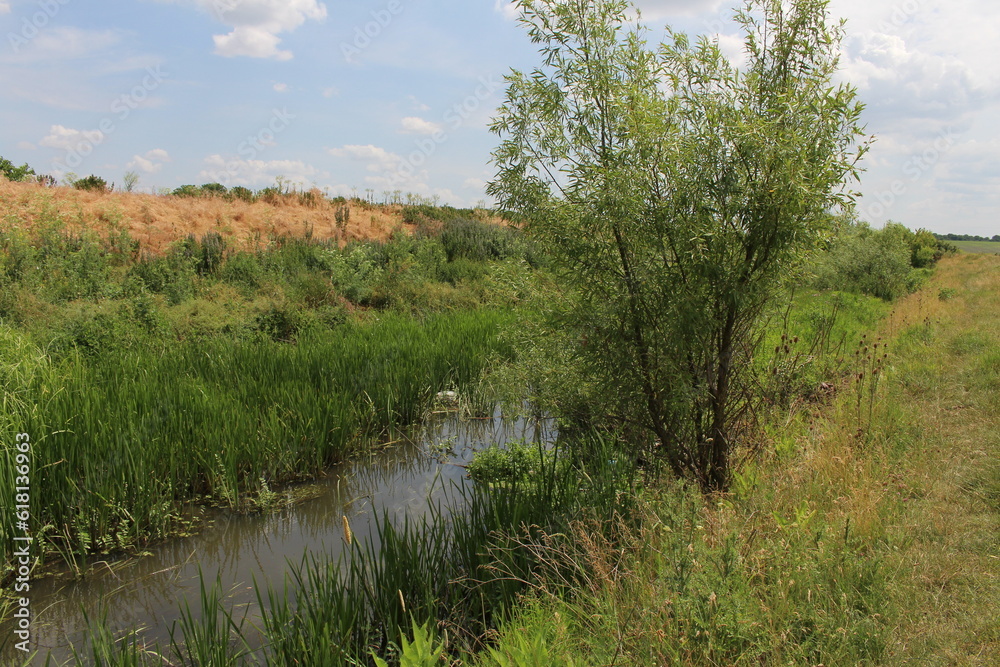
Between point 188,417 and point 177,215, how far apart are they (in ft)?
58.0

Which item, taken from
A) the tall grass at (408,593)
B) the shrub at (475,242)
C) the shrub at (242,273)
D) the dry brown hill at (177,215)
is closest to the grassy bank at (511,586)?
the tall grass at (408,593)

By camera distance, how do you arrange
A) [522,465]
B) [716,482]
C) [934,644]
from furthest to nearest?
[522,465] → [716,482] → [934,644]

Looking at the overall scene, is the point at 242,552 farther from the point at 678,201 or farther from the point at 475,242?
the point at 475,242

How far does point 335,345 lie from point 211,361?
1.67m

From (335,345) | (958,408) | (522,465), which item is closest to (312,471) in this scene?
(522,465)

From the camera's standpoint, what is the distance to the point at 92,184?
2202 centimetres

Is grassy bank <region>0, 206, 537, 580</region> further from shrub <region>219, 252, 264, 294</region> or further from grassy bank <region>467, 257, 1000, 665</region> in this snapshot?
grassy bank <region>467, 257, 1000, 665</region>

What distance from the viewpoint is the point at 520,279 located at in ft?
15.7

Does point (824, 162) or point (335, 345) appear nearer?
point (824, 162)

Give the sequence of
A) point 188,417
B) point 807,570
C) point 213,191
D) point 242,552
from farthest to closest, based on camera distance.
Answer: point 213,191, point 188,417, point 242,552, point 807,570

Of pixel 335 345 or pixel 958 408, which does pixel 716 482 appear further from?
pixel 335 345

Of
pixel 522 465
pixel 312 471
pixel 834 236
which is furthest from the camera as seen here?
pixel 312 471

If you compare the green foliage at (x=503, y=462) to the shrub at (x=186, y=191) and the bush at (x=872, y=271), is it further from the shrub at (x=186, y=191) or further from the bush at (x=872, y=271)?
the shrub at (x=186, y=191)
